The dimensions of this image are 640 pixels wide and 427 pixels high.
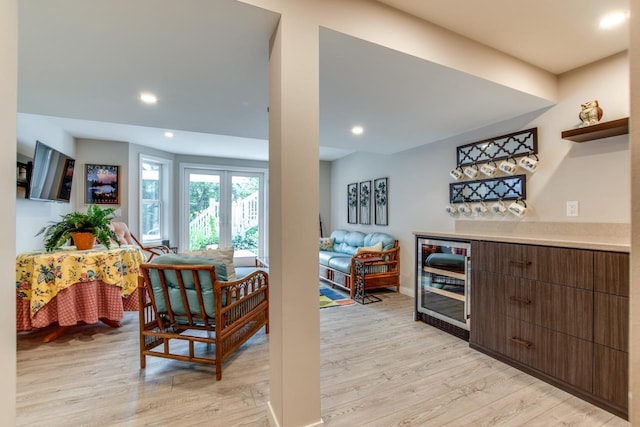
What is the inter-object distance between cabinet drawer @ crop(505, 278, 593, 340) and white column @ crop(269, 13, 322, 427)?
65.9 inches

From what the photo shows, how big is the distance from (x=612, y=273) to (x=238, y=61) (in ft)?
8.65

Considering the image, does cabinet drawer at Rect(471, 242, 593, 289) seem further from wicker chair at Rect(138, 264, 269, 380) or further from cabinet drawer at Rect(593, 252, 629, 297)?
wicker chair at Rect(138, 264, 269, 380)

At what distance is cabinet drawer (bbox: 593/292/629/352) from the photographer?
165cm

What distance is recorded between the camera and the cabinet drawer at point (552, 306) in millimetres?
1812

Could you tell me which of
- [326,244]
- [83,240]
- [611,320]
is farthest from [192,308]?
[326,244]

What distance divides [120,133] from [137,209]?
136cm

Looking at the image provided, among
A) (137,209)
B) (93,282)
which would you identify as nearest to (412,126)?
(93,282)

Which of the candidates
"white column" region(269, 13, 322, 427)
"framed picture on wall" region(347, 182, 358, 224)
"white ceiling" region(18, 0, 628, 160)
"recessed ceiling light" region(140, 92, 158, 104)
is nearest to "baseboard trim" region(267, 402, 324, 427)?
"white column" region(269, 13, 322, 427)

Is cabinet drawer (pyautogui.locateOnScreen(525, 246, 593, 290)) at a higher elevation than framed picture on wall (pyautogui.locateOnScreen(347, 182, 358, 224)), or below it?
below

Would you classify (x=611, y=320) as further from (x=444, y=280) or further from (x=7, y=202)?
(x=7, y=202)

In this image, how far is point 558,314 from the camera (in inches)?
76.3

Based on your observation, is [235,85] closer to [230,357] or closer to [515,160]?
[230,357]

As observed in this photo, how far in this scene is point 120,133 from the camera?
14.2 feet

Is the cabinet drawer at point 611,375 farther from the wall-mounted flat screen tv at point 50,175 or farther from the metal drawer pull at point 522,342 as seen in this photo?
the wall-mounted flat screen tv at point 50,175
